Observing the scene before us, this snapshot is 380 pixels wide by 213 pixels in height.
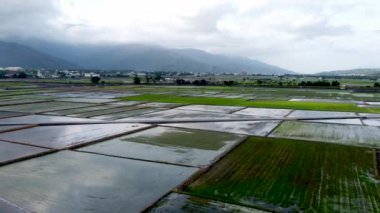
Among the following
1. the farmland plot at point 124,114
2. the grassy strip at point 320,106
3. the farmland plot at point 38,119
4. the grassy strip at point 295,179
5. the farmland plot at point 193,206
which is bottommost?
the farmland plot at point 193,206

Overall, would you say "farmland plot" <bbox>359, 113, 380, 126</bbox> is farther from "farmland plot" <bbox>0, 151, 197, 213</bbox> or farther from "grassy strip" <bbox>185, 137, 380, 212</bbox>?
"farmland plot" <bbox>0, 151, 197, 213</bbox>

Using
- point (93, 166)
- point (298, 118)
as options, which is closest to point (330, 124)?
point (298, 118)

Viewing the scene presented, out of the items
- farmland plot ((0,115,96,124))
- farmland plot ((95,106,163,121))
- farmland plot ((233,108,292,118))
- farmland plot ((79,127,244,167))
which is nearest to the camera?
farmland plot ((79,127,244,167))

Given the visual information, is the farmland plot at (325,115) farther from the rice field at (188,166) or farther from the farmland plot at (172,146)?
the farmland plot at (172,146)

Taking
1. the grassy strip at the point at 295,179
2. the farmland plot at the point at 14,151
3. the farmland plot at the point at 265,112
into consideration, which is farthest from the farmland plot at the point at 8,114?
the grassy strip at the point at 295,179

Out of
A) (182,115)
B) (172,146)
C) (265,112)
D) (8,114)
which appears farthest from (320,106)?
(8,114)

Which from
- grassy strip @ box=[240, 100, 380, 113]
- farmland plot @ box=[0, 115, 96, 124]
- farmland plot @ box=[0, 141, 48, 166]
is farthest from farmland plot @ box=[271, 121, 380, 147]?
farmland plot @ box=[0, 115, 96, 124]

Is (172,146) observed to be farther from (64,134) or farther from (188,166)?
(64,134)
